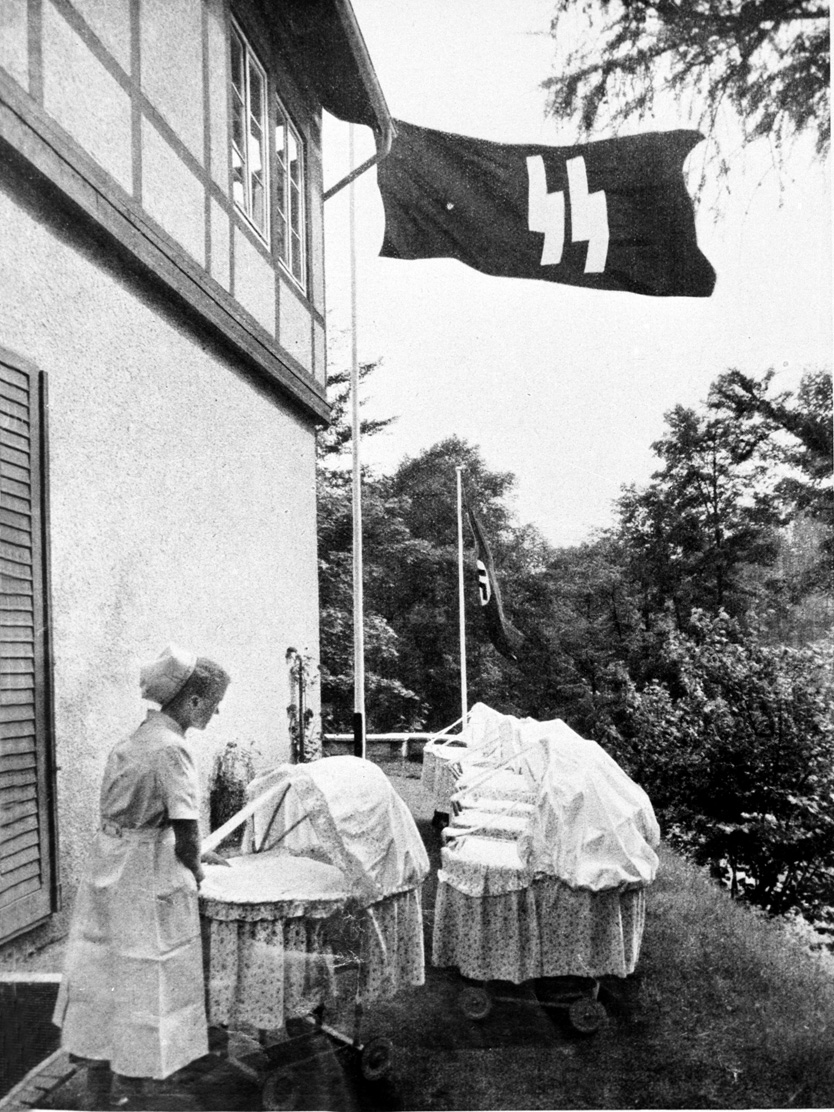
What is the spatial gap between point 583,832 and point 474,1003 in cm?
81

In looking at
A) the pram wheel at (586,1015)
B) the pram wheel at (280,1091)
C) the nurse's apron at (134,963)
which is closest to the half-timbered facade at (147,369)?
the nurse's apron at (134,963)

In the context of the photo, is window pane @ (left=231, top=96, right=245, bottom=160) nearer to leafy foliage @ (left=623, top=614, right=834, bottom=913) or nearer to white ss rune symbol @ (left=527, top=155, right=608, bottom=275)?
white ss rune symbol @ (left=527, top=155, right=608, bottom=275)

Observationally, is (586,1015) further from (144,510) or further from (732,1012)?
(144,510)

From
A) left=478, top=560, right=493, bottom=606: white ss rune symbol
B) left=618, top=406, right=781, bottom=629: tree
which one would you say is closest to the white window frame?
left=478, top=560, right=493, bottom=606: white ss rune symbol

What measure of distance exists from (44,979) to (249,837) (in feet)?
2.66

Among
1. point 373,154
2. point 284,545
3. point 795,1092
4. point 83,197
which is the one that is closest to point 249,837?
point 284,545

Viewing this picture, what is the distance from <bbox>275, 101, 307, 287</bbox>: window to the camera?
3.90 metres

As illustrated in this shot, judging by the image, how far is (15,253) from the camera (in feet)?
8.89

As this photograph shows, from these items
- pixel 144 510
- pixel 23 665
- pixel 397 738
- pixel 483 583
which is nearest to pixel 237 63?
pixel 144 510

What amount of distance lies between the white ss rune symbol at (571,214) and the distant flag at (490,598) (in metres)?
1.33

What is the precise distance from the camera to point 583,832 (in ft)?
10.9

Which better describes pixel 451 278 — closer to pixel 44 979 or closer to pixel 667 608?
pixel 667 608

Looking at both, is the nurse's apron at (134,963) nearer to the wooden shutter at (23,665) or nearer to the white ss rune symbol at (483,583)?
the wooden shutter at (23,665)

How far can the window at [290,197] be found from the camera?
→ 3.90m
